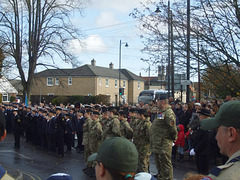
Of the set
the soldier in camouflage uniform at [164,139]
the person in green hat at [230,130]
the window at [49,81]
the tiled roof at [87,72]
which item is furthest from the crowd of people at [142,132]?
the window at [49,81]

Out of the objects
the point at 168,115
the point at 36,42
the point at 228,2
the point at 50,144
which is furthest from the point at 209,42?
the point at 36,42

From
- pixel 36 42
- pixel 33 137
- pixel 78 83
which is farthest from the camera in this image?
pixel 78 83

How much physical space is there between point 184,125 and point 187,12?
4877mm

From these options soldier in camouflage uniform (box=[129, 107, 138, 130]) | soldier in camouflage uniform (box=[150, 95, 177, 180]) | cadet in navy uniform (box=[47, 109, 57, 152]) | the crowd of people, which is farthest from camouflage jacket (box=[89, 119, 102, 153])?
cadet in navy uniform (box=[47, 109, 57, 152])

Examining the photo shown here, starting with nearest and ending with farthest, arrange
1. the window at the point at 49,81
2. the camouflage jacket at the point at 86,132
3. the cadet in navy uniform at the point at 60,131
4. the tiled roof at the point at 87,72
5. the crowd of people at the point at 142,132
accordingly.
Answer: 1. the crowd of people at the point at 142,132
2. the camouflage jacket at the point at 86,132
3. the cadet in navy uniform at the point at 60,131
4. the tiled roof at the point at 87,72
5. the window at the point at 49,81

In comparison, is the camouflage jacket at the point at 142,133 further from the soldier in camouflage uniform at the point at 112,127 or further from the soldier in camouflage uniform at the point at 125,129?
the soldier in camouflage uniform at the point at 112,127

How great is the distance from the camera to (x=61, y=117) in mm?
12336

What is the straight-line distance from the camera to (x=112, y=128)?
8.67m

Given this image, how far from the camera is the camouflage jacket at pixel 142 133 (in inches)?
347

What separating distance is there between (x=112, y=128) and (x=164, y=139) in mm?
2114

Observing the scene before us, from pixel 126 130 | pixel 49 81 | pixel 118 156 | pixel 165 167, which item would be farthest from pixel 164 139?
pixel 49 81

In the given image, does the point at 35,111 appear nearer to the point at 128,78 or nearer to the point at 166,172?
the point at 166,172

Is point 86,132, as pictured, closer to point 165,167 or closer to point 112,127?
point 112,127

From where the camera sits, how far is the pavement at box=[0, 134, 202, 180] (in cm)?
881
